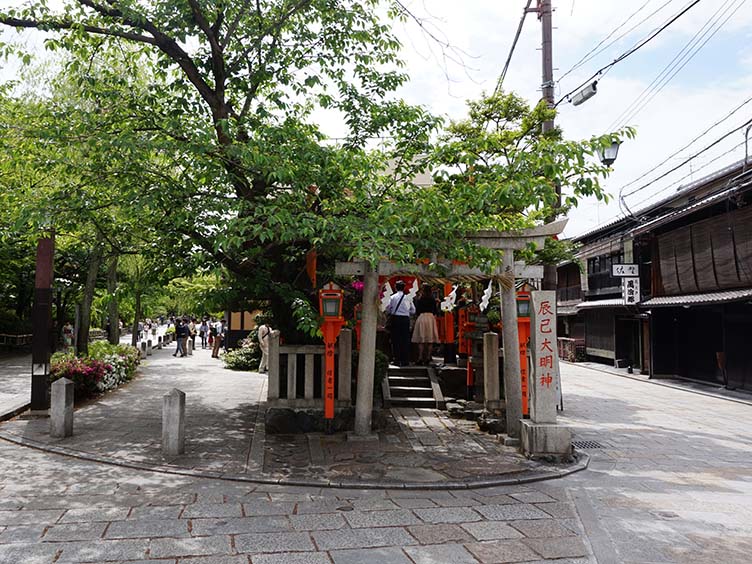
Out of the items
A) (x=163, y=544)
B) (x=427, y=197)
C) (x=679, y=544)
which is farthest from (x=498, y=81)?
(x=163, y=544)

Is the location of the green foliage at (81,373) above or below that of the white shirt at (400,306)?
below

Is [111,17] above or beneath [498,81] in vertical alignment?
beneath

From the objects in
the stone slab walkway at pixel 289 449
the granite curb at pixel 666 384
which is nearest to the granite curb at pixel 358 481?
the stone slab walkway at pixel 289 449

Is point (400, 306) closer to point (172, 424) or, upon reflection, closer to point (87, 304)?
point (172, 424)

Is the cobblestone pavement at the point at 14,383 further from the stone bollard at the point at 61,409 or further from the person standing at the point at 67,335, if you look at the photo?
the person standing at the point at 67,335

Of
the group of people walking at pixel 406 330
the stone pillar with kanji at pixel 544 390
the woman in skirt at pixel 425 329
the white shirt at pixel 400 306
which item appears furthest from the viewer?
the woman in skirt at pixel 425 329

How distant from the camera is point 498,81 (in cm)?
1553

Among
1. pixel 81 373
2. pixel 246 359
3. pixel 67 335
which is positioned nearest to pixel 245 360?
pixel 246 359

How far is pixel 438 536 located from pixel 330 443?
444 centimetres

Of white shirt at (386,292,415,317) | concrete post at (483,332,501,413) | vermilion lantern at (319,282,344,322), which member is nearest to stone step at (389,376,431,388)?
white shirt at (386,292,415,317)

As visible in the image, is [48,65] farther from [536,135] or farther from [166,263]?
[536,135]

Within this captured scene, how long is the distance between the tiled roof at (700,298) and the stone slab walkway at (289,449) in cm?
1047

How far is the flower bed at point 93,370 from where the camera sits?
13.7 m

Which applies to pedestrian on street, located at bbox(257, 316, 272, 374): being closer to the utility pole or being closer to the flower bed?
the flower bed
